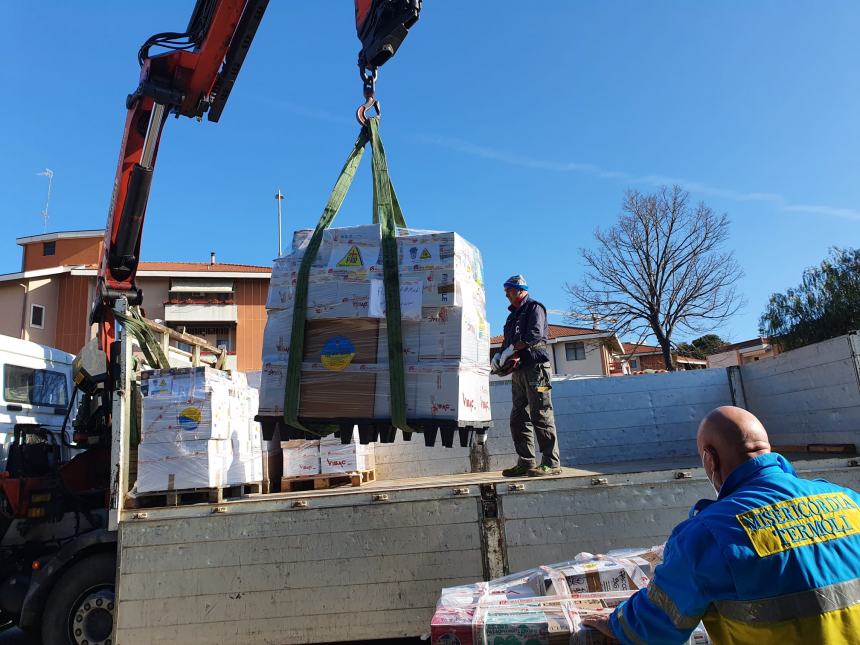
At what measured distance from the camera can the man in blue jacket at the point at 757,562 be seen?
1621 mm

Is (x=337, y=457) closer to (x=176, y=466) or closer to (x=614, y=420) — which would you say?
(x=176, y=466)

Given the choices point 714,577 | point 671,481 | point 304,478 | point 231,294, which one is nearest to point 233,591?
point 304,478

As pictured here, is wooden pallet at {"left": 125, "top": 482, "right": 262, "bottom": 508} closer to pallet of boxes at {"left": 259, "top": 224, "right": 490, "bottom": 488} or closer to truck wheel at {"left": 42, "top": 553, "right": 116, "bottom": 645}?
truck wheel at {"left": 42, "top": 553, "right": 116, "bottom": 645}

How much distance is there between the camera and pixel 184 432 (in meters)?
4.95

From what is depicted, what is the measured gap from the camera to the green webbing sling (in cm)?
409

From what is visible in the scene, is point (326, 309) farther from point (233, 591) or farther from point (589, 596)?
point (589, 596)

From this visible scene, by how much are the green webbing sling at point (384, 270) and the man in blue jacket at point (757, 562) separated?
2.36 metres

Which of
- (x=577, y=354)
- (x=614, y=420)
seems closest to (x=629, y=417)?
(x=614, y=420)

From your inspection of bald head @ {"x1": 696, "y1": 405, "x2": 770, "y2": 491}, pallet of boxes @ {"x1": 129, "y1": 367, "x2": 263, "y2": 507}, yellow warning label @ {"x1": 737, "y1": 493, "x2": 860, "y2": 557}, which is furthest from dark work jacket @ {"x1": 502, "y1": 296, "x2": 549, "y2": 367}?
yellow warning label @ {"x1": 737, "y1": 493, "x2": 860, "y2": 557}

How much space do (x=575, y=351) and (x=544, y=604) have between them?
1565 inches

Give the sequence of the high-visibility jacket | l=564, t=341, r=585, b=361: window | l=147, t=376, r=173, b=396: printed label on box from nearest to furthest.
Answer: the high-visibility jacket
l=147, t=376, r=173, b=396: printed label on box
l=564, t=341, r=585, b=361: window

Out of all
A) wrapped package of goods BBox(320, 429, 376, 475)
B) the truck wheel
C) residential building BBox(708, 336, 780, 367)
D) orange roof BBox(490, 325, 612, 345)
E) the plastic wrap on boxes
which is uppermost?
orange roof BBox(490, 325, 612, 345)

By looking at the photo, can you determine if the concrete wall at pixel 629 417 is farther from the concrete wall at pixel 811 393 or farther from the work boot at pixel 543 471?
the work boot at pixel 543 471

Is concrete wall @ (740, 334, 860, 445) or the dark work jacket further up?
the dark work jacket
